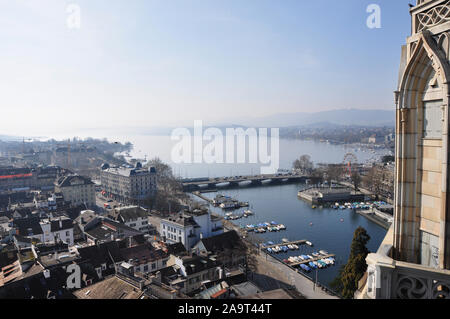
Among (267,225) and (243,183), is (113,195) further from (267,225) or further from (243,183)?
(267,225)

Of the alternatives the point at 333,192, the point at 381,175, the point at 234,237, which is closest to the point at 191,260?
the point at 234,237

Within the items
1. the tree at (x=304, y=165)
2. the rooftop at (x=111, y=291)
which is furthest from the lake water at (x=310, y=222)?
the tree at (x=304, y=165)

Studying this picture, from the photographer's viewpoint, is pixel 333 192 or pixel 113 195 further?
pixel 113 195

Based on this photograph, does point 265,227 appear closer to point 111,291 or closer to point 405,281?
point 111,291

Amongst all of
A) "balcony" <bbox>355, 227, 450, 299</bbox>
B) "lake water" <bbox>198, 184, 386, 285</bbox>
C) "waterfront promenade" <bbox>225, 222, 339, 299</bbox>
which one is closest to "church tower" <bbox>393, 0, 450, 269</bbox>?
"balcony" <bbox>355, 227, 450, 299</bbox>

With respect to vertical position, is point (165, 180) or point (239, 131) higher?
point (239, 131)

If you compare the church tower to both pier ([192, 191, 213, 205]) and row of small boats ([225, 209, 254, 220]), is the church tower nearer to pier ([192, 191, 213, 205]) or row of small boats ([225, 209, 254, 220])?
row of small boats ([225, 209, 254, 220])
